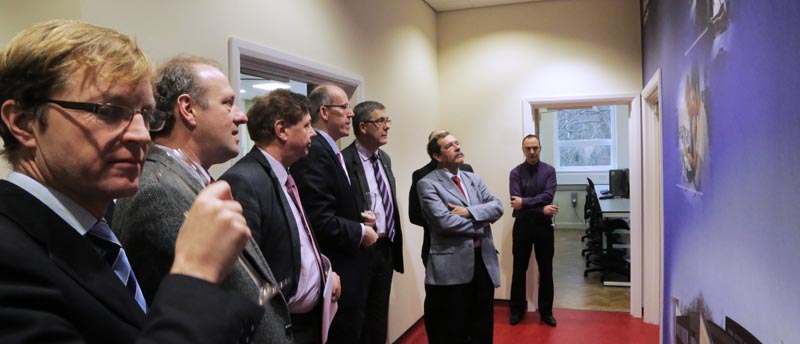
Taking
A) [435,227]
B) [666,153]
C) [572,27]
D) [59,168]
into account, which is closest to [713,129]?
[666,153]

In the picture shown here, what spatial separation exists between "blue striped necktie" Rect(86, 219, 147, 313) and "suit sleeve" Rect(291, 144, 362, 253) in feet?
4.70

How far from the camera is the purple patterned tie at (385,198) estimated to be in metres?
2.86

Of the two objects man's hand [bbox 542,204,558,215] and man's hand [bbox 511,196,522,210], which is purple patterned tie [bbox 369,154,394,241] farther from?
man's hand [bbox 542,204,558,215]

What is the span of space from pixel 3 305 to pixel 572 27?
486 cm

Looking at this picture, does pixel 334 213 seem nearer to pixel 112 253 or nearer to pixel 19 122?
pixel 112 253

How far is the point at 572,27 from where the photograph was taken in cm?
471

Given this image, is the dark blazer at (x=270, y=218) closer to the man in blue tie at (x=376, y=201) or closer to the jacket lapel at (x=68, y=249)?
the jacket lapel at (x=68, y=249)

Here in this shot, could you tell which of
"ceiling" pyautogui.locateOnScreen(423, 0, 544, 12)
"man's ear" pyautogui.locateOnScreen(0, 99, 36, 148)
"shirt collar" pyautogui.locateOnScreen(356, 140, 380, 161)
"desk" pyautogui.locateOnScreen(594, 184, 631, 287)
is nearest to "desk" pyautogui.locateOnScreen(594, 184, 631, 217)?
"desk" pyautogui.locateOnScreen(594, 184, 631, 287)

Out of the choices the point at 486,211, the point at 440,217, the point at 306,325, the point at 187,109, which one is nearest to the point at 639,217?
the point at 486,211

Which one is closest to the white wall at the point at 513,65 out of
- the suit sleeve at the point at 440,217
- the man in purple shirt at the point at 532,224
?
the man in purple shirt at the point at 532,224

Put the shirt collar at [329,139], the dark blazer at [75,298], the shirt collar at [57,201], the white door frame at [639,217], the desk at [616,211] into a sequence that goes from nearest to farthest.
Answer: the dark blazer at [75,298] → the shirt collar at [57,201] → the shirt collar at [329,139] → the white door frame at [639,217] → the desk at [616,211]

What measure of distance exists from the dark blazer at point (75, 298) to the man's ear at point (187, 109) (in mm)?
619

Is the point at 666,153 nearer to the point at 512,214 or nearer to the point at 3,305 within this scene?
the point at 512,214

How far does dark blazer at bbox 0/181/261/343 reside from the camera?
0.55 m
